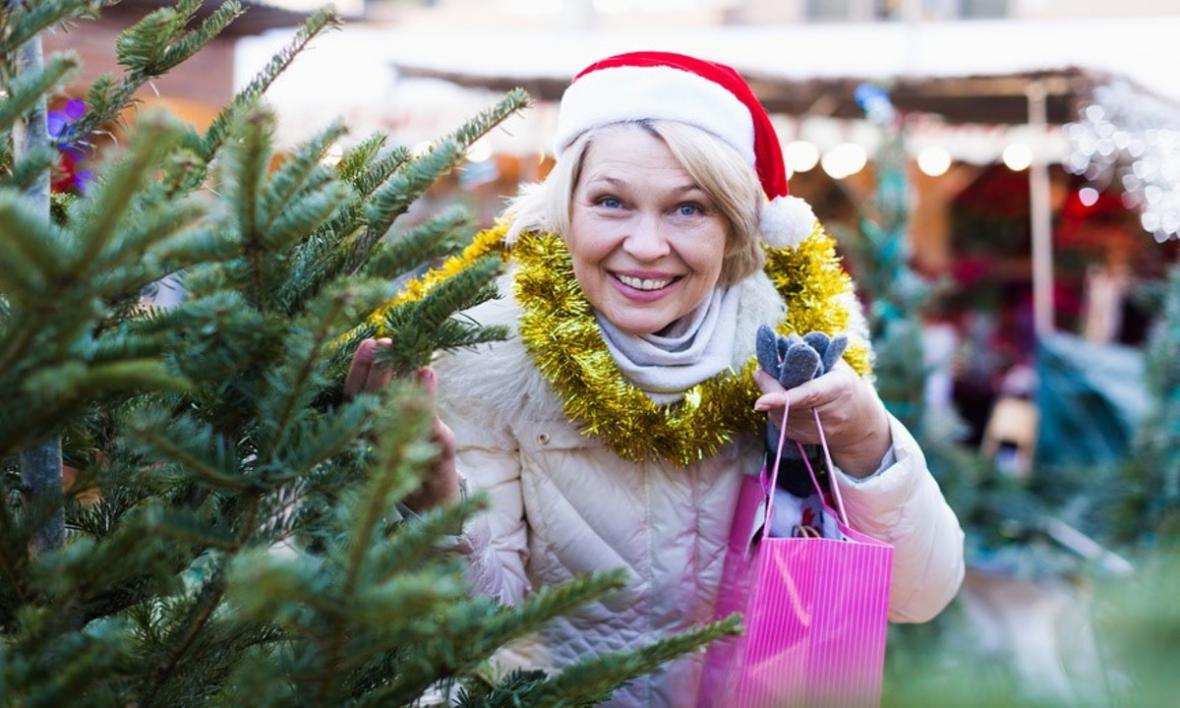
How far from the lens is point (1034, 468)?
4.95 metres

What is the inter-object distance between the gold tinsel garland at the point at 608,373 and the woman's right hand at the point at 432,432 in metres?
0.26

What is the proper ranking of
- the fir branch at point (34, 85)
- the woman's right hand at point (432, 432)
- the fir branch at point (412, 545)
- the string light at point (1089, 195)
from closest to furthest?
the fir branch at point (412, 545) → the fir branch at point (34, 85) → the woman's right hand at point (432, 432) → the string light at point (1089, 195)

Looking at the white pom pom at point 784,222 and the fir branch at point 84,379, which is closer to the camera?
the fir branch at point 84,379

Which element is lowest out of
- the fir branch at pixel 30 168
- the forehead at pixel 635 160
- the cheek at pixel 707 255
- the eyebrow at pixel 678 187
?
the cheek at pixel 707 255

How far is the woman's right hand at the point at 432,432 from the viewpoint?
3.48 feet

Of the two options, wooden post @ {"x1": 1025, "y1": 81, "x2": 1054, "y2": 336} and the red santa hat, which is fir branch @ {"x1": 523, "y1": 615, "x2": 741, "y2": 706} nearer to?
the red santa hat

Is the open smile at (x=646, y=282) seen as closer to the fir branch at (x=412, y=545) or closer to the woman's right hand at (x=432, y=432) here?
the woman's right hand at (x=432, y=432)

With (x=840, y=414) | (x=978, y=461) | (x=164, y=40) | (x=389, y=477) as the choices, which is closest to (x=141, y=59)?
(x=164, y=40)

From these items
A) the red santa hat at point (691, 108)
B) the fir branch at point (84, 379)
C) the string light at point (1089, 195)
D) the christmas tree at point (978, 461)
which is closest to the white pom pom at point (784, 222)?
the red santa hat at point (691, 108)

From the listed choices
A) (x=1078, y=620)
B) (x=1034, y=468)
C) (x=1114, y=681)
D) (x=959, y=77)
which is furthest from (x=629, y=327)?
(x=959, y=77)

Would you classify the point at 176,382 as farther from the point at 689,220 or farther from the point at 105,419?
the point at 689,220

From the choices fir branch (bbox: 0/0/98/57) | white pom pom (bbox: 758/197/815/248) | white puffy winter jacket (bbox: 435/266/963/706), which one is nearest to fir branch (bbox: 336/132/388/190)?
fir branch (bbox: 0/0/98/57)

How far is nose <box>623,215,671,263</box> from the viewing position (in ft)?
5.09

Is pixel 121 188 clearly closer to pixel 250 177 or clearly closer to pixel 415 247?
pixel 250 177
